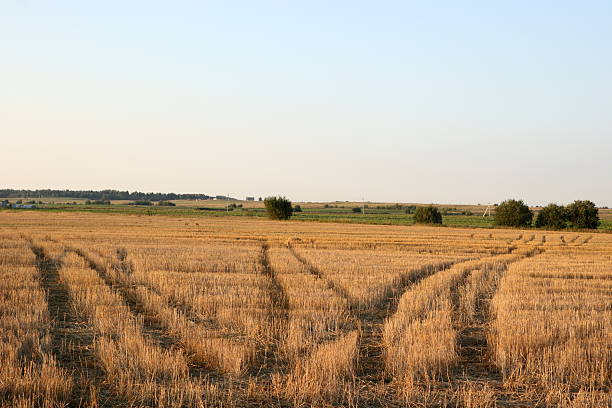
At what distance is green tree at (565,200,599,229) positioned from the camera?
89.4 meters

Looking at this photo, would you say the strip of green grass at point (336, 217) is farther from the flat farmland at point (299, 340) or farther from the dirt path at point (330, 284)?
the flat farmland at point (299, 340)

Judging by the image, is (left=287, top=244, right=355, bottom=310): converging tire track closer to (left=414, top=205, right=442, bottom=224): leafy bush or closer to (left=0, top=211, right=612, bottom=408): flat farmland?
(left=0, top=211, right=612, bottom=408): flat farmland

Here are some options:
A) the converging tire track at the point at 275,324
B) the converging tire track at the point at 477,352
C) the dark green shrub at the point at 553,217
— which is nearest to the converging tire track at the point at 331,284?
the converging tire track at the point at 275,324

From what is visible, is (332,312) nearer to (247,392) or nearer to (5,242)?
(247,392)

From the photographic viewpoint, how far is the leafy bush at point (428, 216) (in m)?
100

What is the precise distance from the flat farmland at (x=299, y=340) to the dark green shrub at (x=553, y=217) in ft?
248

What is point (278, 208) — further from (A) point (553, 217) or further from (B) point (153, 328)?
(B) point (153, 328)

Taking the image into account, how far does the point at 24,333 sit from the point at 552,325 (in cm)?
1080

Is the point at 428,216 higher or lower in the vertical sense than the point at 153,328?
higher

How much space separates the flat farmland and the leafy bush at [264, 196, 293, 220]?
83.2 m

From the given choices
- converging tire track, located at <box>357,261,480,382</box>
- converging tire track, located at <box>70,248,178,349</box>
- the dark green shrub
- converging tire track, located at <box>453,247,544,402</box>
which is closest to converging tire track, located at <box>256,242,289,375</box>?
converging tire track, located at <box>357,261,480,382</box>

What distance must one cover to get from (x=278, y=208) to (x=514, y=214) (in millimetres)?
41243

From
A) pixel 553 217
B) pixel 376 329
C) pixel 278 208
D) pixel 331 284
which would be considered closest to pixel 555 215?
pixel 553 217

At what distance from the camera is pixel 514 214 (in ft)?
314
